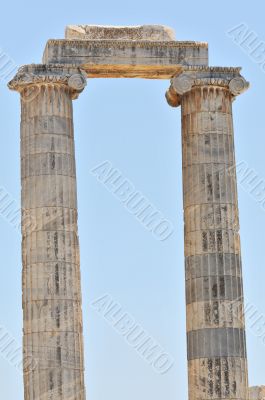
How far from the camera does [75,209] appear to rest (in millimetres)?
50344

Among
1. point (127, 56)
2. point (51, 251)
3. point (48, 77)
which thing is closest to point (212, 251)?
point (51, 251)

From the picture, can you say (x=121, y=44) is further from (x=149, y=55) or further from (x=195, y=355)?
(x=195, y=355)

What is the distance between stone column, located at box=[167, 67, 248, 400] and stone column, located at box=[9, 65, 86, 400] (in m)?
4.12

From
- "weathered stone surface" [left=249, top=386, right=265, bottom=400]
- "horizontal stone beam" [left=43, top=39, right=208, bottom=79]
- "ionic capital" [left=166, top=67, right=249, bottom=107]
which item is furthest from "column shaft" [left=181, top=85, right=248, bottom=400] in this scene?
"weathered stone surface" [left=249, top=386, right=265, bottom=400]

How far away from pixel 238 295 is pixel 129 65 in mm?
9305

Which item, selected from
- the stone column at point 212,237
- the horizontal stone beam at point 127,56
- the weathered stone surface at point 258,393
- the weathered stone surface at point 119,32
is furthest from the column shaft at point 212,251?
the weathered stone surface at point 258,393

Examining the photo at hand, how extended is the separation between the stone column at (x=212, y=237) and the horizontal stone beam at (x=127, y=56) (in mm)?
641

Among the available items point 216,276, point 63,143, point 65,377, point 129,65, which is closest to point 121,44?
point 129,65

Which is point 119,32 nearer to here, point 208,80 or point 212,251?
point 208,80

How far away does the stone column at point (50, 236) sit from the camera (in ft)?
159

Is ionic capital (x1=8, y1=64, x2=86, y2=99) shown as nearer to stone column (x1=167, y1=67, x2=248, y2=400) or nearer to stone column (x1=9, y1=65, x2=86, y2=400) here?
stone column (x1=9, y1=65, x2=86, y2=400)

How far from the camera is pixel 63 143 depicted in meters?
50.5

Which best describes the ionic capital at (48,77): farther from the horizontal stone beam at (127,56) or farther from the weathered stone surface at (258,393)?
the weathered stone surface at (258,393)

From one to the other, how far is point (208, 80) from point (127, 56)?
310 centimetres
